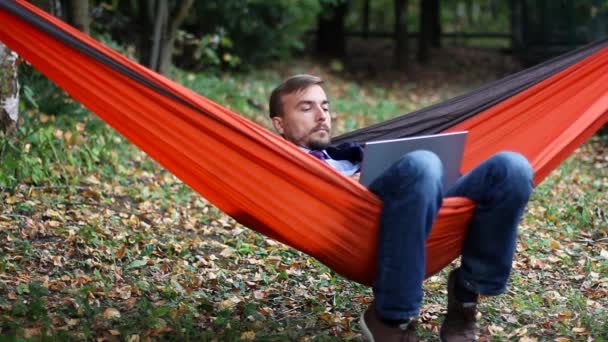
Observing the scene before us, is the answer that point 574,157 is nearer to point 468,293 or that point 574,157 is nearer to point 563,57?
point 563,57

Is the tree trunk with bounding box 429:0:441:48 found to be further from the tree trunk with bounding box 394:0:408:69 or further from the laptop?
the laptop

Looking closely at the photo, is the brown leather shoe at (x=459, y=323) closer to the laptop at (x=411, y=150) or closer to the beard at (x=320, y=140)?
the laptop at (x=411, y=150)

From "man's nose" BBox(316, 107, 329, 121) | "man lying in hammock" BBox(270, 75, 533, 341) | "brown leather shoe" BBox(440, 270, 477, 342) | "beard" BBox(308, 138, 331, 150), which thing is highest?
"man's nose" BBox(316, 107, 329, 121)

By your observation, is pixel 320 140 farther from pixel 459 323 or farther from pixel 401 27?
pixel 401 27

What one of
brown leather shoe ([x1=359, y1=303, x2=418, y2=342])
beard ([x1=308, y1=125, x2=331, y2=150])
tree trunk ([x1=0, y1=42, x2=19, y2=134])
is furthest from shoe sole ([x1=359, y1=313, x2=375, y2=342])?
tree trunk ([x1=0, y1=42, x2=19, y2=134])

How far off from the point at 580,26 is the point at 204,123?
26.6ft

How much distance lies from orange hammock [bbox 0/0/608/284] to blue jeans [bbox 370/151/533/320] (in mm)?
58

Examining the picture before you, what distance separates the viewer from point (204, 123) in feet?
9.10

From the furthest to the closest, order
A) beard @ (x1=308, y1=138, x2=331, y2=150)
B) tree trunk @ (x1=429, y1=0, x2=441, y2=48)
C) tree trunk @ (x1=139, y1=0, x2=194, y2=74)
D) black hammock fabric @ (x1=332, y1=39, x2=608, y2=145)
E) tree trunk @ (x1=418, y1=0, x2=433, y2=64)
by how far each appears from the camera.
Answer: tree trunk @ (x1=429, y1=0, x2=441, y2=48)
tree trunk @ (x1=418, y1=0, x2=433, y2=64)
tree trunk @ (x1=139, y1=0, x2=194, y2=74)
black hammock fabric @ (x1=332, y1=39, x2=608, y2=145)
beard @ (x1=308, y1=138, x2=331, y2=150)

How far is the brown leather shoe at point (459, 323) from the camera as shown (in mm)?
2807

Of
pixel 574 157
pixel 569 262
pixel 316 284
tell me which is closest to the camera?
pixel 316 284

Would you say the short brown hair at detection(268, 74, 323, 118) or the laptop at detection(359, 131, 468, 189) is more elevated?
the short brown hair at detection(268, 74, 323, 118)

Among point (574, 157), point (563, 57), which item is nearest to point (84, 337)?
point (563, 57)

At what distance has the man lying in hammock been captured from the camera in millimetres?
2525
